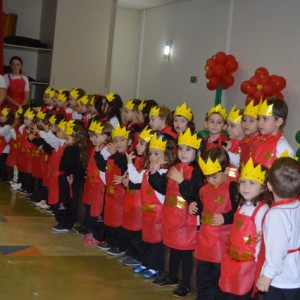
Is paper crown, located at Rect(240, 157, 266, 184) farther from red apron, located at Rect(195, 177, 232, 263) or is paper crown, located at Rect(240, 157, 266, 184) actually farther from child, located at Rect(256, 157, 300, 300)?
red apron, located at Rect(195, 177, 232, 263)

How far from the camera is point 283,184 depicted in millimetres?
2771

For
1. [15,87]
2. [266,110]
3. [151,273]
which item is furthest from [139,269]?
[15,87]

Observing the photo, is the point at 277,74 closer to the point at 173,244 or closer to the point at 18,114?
the point at 18,114

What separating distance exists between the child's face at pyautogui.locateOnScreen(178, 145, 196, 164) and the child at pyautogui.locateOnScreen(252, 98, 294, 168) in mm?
444

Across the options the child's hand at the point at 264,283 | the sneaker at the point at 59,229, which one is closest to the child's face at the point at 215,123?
the sneaker at the point at 59,229

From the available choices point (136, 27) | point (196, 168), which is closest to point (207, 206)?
point (196, 168)

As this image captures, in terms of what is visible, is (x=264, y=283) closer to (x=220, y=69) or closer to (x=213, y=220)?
(x=213, y=220)

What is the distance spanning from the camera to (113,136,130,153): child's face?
4.73 meters

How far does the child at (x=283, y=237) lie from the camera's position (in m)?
2.72

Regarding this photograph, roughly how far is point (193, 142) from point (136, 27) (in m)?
8.42

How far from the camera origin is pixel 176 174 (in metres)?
3.84

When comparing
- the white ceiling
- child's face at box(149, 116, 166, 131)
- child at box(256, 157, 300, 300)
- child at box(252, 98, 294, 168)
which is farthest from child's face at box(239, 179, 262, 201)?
the white ceiling

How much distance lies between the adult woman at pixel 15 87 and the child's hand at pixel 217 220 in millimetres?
5515

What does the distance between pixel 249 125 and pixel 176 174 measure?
82 cm
